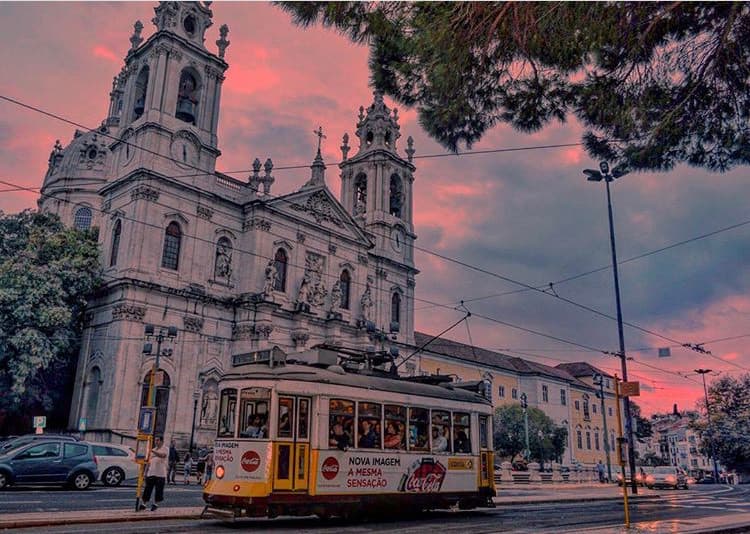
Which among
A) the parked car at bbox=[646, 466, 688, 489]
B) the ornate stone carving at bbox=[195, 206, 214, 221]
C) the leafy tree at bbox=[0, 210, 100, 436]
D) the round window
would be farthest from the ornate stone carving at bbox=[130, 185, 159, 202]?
the parked car at bbox=[646, 466, 688, 489]

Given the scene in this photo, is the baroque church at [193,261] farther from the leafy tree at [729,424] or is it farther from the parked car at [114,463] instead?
the leafy tree at [729,424]

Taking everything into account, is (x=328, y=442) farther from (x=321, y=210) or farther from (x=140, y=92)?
(x=140, y=92)

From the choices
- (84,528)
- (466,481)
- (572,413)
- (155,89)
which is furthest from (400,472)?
(572,413)

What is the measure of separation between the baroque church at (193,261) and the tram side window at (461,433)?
1483cm

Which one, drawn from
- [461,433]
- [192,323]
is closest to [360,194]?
[192,323]

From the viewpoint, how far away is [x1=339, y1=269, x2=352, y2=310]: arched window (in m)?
43.1

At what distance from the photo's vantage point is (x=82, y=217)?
47.8m

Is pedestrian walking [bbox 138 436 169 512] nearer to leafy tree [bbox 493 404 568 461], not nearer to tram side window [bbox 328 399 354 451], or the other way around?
tram side window [bbox 328 399 354 451]

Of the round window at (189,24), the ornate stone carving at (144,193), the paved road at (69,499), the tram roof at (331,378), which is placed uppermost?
the round window at (189,24)

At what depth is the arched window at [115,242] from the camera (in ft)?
113

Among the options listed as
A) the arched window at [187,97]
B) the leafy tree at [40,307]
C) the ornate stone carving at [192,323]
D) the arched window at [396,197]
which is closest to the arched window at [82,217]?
the leafy tree at [40,307]

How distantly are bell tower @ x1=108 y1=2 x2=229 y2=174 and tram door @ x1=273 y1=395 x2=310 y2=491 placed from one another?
25.6m

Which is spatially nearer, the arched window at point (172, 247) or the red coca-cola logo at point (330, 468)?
the red coca-cola logo at point (330, 468)

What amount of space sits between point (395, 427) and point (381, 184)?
3629 centimetres
